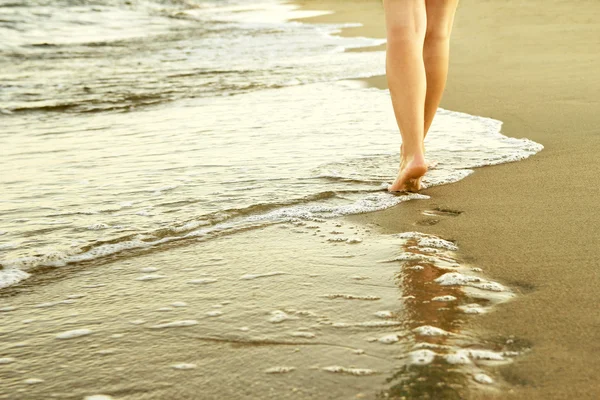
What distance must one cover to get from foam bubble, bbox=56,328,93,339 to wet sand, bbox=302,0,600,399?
35.1 inches

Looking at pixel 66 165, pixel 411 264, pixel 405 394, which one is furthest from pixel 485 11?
pixel 405 394

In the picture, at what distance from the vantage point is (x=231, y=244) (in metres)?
2.48

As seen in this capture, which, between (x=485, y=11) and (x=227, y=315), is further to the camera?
(x=485, y=11)

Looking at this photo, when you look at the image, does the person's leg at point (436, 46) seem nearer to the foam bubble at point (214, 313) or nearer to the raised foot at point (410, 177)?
the raised foot at point (410, 177)

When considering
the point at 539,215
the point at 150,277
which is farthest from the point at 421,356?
the point at 539,215

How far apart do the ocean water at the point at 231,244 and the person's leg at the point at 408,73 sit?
0.56 feet

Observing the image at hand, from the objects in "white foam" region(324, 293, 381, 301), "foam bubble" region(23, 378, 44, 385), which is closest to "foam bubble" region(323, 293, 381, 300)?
"white foam" region(324, 293, 381, 301)

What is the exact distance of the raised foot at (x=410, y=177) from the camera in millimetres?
2855

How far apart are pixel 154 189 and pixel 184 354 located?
158 cm

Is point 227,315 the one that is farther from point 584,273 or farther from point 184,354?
point 584,273

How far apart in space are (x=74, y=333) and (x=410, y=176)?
4.77ft

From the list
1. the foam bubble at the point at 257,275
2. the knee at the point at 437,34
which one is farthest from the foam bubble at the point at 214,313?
the knee at the point at 437,34

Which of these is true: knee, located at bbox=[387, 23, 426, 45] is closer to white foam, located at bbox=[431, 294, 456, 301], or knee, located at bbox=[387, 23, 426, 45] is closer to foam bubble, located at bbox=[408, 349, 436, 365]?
white foam, located at bbox=[431, 294, 456, 301]

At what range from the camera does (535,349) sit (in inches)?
63.3
